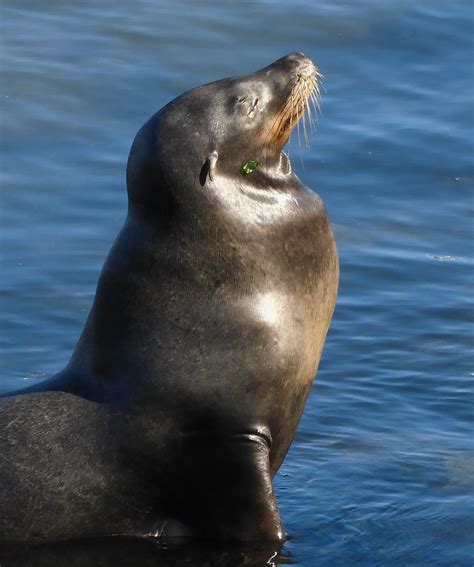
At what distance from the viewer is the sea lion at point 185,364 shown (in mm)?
8609

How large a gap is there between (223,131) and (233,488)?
6.14ft

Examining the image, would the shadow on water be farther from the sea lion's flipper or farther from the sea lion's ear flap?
the sea lion's ear flap

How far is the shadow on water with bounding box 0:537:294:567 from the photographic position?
342 inches

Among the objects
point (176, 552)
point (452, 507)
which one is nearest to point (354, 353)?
point (452, 507)

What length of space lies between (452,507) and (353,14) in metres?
10.3

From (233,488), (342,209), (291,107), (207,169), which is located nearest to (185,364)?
(233,488)

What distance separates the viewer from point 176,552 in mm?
8820

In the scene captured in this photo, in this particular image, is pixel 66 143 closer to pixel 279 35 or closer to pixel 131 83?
pixel 131 83

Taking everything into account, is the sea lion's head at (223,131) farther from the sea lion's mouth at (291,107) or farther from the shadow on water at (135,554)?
the shadow on water at (135,554)

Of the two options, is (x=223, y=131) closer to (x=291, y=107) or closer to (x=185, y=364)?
(x=291, y=107)

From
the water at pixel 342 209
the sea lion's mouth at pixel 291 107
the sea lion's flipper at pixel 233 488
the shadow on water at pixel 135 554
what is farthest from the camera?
the water at pixel 342 209

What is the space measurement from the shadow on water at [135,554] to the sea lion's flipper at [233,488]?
8 cm

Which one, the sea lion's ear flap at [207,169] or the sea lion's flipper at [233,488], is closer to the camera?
the sea lion's flipper at [233,488]

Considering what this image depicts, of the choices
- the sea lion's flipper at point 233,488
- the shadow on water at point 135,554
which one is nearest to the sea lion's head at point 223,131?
the sea lion's flipper at point 233,488
